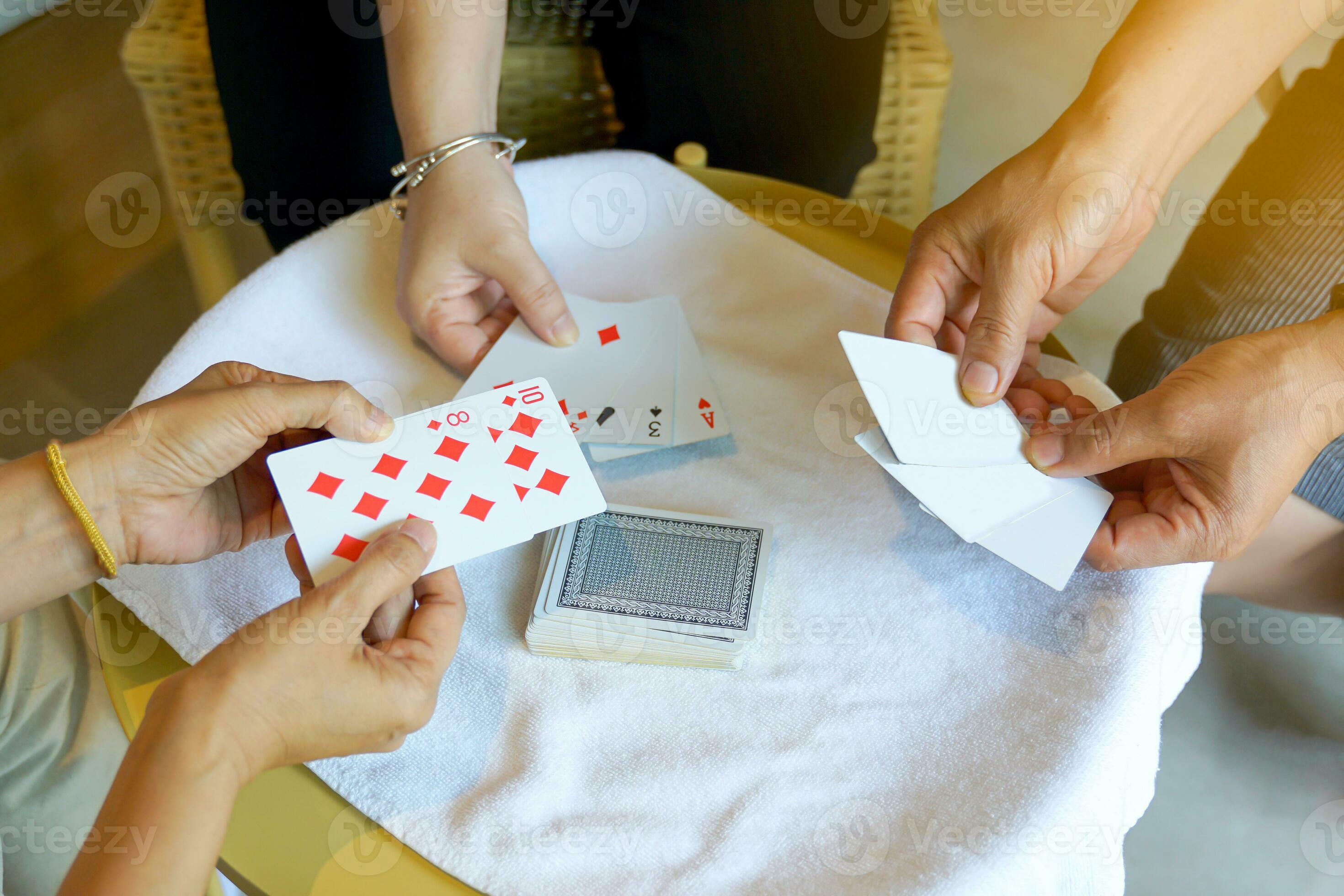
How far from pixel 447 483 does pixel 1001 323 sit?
52 centimetres

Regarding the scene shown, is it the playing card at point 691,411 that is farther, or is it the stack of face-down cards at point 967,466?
the playing card at point 691,411

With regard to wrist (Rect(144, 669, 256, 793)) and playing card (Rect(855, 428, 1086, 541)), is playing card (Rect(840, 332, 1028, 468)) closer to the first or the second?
playing card (Rect(855, 428, 1086, 541))

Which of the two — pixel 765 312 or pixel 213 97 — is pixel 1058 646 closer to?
pixel 765 312

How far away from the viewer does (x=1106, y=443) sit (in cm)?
78

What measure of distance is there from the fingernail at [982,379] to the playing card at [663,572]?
22cm

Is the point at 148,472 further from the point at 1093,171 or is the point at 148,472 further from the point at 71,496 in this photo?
the point at 1093,171

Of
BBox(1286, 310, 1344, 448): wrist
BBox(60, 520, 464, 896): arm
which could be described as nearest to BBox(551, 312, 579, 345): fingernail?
BBox(60, 520, 464, 896): arm

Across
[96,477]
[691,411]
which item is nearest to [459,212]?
[691,411]

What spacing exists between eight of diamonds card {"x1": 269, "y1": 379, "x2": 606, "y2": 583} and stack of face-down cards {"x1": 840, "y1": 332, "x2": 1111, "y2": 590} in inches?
10.5

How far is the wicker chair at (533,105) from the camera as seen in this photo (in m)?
1.38

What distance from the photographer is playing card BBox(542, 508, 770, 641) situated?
30.6 inches

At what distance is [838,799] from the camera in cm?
71

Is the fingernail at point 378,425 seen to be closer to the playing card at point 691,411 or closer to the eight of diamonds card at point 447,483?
the eight of diamonds card at point 447,483

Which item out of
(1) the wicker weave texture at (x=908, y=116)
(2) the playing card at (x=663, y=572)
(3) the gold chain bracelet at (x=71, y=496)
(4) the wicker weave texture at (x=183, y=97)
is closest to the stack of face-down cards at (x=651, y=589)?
(2) the playing card at (x=663, y=572)
